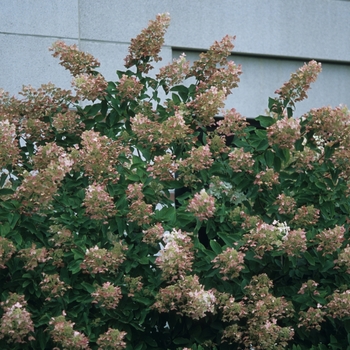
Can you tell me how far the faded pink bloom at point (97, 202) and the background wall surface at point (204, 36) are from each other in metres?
3.32

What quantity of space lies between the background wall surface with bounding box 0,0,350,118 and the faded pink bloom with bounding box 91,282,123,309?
353 cm

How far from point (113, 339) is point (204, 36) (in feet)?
15.1

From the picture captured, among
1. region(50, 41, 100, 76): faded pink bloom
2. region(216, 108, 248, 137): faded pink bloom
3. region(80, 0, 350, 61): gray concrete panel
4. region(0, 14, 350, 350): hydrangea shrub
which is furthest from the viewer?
region(80, 0, 350, 61): gray concrete panel

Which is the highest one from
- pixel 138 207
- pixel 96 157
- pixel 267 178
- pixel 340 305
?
pixel 96 157

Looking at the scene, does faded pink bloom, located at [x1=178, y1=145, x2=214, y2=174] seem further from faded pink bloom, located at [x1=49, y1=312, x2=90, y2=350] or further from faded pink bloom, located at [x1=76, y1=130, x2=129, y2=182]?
faded pink bloom, located at [x1=49, y1=312, x2=90, y2=350]

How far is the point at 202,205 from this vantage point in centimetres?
346

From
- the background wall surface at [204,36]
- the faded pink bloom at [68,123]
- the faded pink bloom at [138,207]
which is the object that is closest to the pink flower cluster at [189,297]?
the faded pink bloom at [138,207]

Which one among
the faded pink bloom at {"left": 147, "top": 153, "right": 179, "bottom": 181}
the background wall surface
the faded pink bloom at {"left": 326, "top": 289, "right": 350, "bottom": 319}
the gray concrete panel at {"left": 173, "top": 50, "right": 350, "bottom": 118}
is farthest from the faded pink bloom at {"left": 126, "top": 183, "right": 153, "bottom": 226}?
the gray concrete panel at {"left": 173, "top": 50, "right": 350, "bottom": 118}

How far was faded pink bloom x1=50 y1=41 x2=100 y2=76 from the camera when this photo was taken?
4059 mm

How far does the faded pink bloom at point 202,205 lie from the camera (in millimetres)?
3453

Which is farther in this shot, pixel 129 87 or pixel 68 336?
pixel 129 87

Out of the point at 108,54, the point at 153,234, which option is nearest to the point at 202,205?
the point at 153,234

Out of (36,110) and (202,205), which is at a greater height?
(36,110)

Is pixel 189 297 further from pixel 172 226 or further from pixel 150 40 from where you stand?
pixel 150 40
